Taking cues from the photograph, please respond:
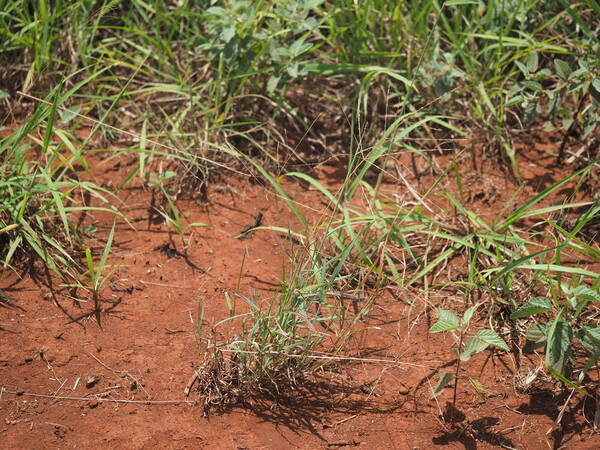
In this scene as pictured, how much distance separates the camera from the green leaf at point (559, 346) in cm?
199

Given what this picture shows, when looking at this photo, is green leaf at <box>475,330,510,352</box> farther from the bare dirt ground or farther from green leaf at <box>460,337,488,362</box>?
the bare dirt ground

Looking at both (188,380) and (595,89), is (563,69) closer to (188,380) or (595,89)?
(595,89)

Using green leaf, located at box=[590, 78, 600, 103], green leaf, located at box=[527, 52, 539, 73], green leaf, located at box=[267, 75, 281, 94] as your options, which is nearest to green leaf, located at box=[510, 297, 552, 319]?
green leaf, located at box=[590, 78, 600, 103]

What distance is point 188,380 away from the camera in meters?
2.06

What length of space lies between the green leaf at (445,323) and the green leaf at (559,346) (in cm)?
26

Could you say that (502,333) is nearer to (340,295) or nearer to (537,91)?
(340,295)

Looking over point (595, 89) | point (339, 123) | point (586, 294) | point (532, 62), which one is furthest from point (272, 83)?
point (586, 294)

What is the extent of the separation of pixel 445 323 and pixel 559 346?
1.07 feet

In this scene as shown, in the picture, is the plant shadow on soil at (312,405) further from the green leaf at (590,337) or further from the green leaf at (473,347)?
the green leaf at (590,337)

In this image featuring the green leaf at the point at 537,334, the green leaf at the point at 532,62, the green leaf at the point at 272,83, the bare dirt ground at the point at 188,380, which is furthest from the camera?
the green leaf at the point at 272,83

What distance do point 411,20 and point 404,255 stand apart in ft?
3.58

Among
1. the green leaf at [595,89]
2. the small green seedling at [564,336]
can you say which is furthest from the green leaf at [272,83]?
the small green seedling at [564,336]

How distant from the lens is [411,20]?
9.83 ft

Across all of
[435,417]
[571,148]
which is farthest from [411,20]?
[435,417]
